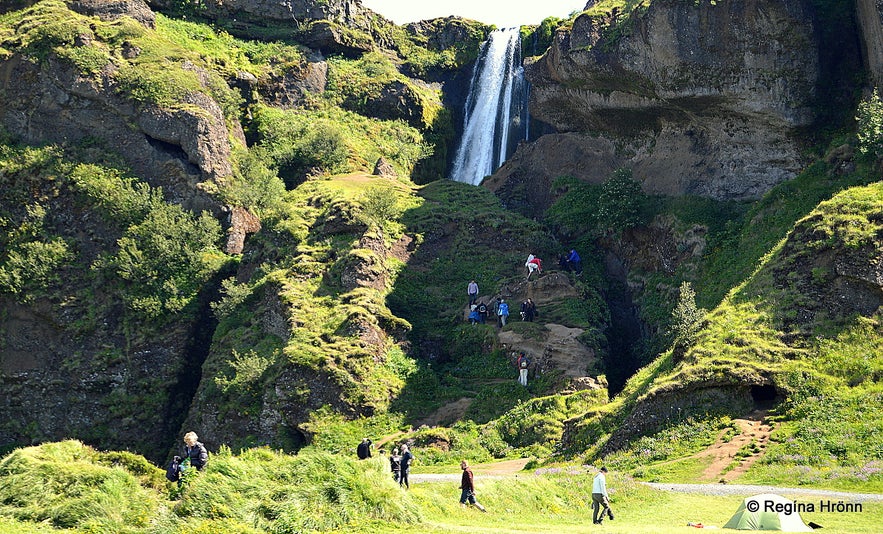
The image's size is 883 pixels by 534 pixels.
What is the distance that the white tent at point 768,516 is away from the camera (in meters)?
21.1

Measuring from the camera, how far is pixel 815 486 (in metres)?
26.6

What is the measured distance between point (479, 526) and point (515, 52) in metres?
49.9

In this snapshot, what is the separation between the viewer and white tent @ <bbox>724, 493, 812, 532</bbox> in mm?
21141

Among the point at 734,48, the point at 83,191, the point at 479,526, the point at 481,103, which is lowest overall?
the point at 479,526

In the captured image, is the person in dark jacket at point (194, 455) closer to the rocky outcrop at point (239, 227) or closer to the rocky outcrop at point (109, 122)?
the rocky outcrop at point (239, 227)

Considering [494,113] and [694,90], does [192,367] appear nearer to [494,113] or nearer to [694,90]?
[694,90]

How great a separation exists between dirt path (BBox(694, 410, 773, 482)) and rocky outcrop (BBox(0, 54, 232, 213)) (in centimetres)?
3227

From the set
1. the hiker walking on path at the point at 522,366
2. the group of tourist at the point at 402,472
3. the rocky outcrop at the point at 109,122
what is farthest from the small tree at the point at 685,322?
the rocky outcrop at the point at 109,122

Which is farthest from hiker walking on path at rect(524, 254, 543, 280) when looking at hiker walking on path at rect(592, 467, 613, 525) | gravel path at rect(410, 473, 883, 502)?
hiker walking on path at rect(592, 467, 613, 525)

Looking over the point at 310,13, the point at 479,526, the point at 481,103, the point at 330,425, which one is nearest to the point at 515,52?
the point at 481,103

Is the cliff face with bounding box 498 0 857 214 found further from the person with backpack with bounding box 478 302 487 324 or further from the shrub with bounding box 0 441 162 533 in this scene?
the shrub with bounding box 0 441 162 533

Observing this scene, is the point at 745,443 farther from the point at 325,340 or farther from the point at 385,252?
the point at 385,252

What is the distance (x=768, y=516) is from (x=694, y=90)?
95.8 ft

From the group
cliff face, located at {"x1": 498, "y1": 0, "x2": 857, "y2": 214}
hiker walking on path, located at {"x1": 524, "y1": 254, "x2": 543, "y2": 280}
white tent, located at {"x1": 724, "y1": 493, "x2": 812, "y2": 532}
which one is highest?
cliff face, located at {"x1": 498, "y1": 0, "x2": 857, "y2": 214}
